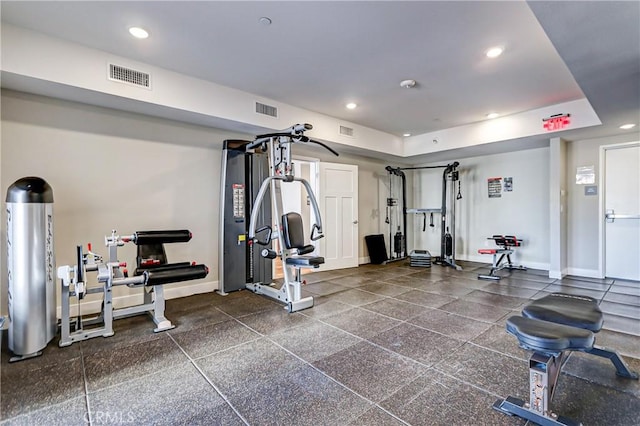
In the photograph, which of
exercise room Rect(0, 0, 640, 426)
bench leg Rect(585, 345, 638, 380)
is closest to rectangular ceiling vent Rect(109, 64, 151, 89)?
exercise room Rect(0, 0, 640, 426)

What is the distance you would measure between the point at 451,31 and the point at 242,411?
3320mm

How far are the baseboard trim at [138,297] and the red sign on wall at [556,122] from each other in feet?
18.1

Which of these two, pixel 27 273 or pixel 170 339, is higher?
pixel 27 273

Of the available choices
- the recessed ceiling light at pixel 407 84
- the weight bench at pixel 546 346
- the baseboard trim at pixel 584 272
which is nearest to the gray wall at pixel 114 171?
the recessed ceiling light at pixel 407 84

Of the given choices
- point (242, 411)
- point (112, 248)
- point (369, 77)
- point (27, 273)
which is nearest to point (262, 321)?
point (242, 411)

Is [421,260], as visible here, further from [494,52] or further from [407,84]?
[494,52]

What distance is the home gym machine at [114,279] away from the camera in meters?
2.64

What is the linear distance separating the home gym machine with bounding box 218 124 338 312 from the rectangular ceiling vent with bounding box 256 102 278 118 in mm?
419

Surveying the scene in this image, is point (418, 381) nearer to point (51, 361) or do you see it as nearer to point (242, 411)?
point (242, 411)

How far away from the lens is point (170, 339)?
8.98 ft

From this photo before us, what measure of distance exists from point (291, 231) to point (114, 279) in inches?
73.1

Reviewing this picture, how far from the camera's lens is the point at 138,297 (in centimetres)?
370

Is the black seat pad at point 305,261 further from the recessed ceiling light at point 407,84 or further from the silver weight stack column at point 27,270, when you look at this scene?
the recessed ceiling light at point 407,84

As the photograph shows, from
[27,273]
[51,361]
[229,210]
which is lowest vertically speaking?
[51,361]
